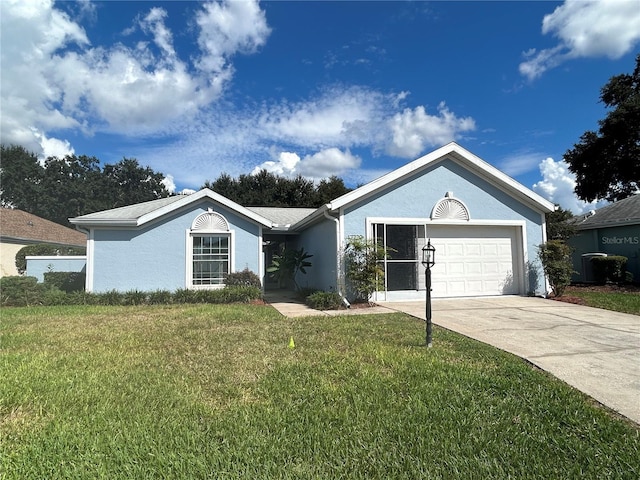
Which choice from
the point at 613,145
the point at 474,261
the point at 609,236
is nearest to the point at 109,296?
the point at 474,261

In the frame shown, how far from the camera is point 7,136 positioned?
45969 millimetres

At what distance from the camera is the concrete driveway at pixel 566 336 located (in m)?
4.14

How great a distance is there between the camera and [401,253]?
1140cm

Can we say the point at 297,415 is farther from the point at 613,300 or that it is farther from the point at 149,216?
the point at 613,300

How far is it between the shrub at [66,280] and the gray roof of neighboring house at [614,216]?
74.5 ft

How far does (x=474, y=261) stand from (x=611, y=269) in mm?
7007

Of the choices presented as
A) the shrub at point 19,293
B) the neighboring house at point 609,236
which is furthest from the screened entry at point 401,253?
Answer: the shrub at point 19,293

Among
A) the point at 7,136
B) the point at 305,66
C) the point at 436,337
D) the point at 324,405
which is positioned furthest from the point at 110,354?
the point at 7,136

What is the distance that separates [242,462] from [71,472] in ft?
3.87

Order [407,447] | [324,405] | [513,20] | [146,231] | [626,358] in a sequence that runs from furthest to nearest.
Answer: [146,231], [513,20], [626,358], [324,405], [407,447]

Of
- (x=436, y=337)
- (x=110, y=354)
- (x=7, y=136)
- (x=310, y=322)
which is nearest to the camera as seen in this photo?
(x=110, y=354)

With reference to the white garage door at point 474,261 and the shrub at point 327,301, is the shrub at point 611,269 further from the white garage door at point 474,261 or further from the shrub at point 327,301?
the shrub at point 327,301

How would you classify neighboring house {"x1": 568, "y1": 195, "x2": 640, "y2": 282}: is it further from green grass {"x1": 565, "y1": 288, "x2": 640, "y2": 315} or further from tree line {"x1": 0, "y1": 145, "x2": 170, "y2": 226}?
tree line {"x1": 0, "y1": 145, "x2": 170, "y2": 226}

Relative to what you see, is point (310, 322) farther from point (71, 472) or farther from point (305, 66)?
point (305, 66)
